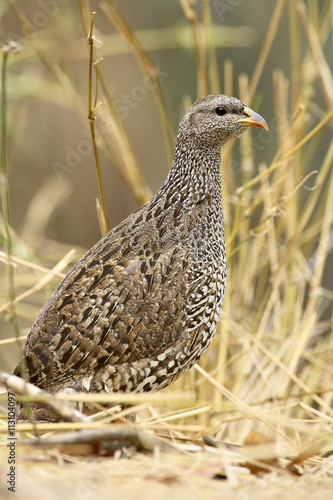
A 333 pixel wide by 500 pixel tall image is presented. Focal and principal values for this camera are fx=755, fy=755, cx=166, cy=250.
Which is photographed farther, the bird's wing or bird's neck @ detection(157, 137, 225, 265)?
bird's neck @ detection(157, 137, 225, 265)

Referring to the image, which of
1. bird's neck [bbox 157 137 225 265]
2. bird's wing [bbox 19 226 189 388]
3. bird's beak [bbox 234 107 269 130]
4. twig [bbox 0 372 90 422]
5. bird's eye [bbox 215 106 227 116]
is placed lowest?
twig [bbox 0 372 90 422]

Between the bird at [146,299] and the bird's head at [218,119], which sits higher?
the bird's head at [218,119]

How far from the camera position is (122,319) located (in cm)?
307

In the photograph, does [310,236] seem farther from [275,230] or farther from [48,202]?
[48,202]

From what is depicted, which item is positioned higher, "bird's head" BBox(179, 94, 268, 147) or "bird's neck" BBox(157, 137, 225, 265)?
"bird's head" BBox(179, 94, 268, 147)

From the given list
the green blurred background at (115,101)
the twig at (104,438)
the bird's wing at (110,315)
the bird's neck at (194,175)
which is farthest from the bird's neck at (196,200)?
the green blurred background at (115,101)

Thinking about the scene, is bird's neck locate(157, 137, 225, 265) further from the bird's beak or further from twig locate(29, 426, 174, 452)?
twig locate(29, 426, 174, 452)

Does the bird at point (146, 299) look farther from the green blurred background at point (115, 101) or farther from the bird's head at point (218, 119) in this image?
the green blurred background at point (115, 101)

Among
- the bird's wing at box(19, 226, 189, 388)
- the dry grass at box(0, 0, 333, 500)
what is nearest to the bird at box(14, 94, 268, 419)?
the bird's wing at box(19, 226, 189, 388)

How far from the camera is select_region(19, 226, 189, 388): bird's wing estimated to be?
3000mm

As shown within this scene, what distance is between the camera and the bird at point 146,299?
9.90ft

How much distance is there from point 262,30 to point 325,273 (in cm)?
252

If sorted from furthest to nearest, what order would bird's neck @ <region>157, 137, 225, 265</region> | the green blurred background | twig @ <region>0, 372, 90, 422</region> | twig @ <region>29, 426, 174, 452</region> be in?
1. the green blurred background
2. bird's neck @ <region>157, 137, 225, 265</region>
3. twig @ <region>0, 372, 90, 422</region>
4. twig @ <region>29, 426, 174, 452</region>

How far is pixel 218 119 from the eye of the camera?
3.45 m
